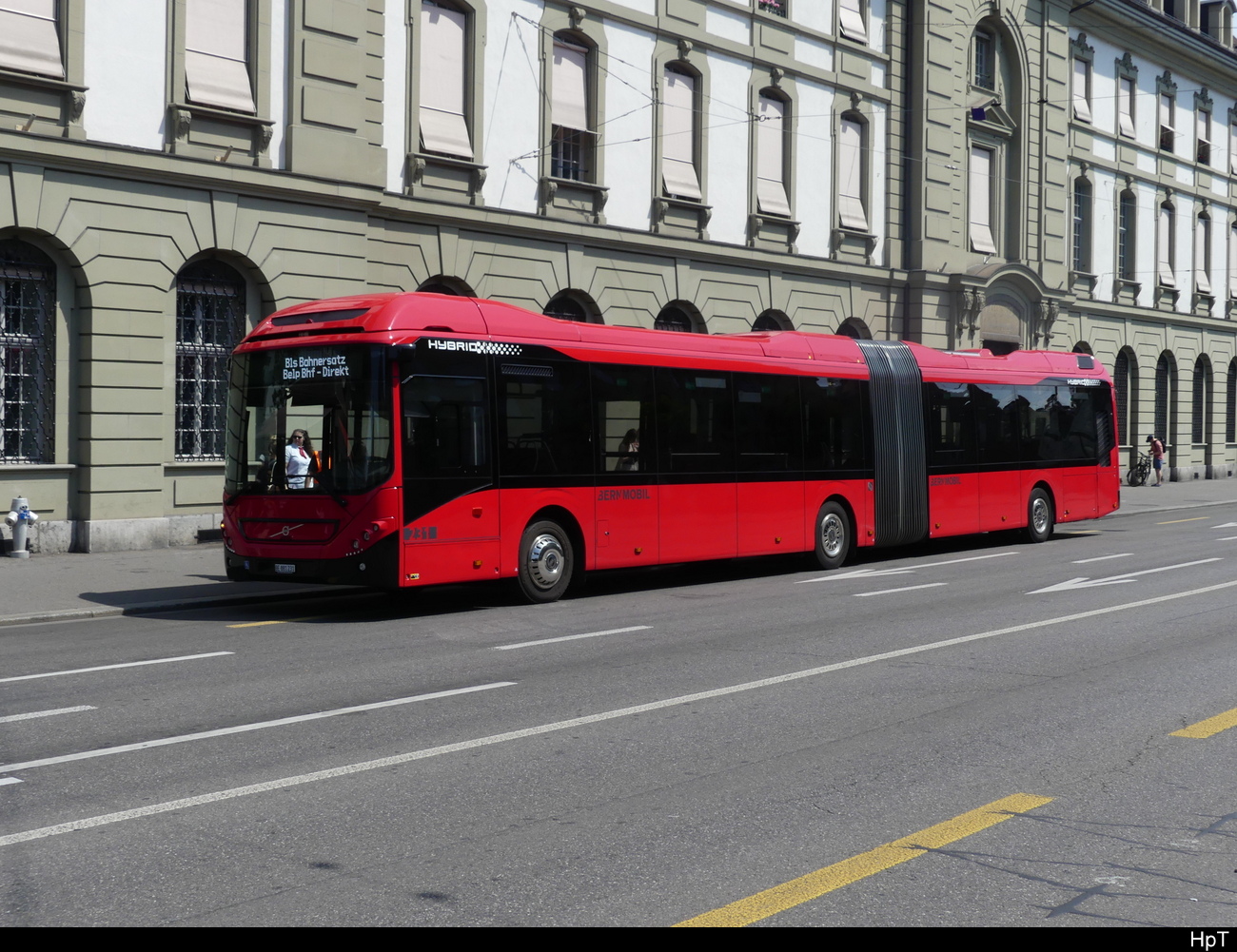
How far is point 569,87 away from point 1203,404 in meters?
32.3

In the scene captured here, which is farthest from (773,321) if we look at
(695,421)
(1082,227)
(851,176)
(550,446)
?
(550,446)

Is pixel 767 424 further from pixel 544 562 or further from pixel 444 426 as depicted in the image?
pixel 444 426

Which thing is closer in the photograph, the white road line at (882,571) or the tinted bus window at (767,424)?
the white road line at (882,571)

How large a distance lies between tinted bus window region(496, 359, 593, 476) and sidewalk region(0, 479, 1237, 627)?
3104 millimetres

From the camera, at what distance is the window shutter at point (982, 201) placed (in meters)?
36.3

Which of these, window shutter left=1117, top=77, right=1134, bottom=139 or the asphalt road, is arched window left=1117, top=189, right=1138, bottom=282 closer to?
window shutter left=1117, top=77, right=1134, bottom=139

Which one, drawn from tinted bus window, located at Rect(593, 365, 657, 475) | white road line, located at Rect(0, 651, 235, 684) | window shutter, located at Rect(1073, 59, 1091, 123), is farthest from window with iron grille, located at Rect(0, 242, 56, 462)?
window shutter, located at Rect(1073, 59, 1091, 123)

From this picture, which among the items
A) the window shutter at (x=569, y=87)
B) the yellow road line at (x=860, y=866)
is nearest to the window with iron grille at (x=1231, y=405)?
the window shutter at (x=569, y=87)

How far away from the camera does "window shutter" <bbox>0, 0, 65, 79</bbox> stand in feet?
57.3

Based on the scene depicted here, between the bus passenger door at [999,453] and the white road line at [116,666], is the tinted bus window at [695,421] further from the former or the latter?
the white road line at [116,666]

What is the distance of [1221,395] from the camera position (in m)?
49.2

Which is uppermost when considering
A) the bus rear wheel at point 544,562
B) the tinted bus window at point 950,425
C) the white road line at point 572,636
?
the tinted bus window at point 950,425

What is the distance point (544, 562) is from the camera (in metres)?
14.7
